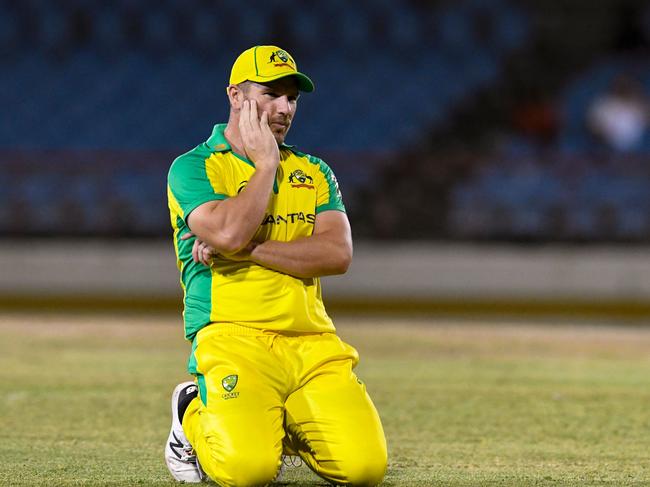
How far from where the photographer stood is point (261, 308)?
193 inches

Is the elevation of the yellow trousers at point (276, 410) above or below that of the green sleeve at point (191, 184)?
below

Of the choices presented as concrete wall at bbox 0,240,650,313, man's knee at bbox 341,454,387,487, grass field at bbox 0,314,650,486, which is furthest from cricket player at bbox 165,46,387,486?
concrete wall at bbox 0,240,650,313

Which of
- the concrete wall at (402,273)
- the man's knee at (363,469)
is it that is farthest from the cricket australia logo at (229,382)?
the concrete wall at (402,273)

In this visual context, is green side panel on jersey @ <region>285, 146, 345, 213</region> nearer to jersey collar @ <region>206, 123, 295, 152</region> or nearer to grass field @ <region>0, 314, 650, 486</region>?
jersey collar @ <region>206, 123, 295, 152</region>

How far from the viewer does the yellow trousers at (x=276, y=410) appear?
4.61 metres

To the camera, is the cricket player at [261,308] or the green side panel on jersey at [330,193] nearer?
the cricket player at [261,308]

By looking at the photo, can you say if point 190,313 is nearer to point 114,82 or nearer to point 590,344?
point 590,344

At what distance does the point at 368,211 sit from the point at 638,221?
8.89 feet

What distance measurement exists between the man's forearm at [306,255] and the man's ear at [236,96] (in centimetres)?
57

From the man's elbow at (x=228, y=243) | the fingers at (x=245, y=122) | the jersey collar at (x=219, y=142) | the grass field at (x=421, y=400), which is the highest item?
the fingers at (x=245, y=122)

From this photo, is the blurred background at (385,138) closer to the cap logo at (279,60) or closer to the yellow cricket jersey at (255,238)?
the yellow cricket jersey at (255,238)

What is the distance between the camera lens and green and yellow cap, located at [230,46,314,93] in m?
4.92

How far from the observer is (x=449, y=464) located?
5.35 meters

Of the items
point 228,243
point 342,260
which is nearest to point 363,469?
point 342,260
